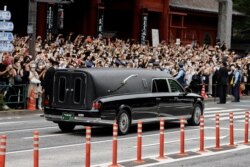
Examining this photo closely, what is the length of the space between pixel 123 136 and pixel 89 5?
2550 centimetres

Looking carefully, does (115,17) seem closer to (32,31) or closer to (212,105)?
(212,105)

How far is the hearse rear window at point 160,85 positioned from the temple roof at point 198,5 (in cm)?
3056

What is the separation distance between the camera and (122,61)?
3178 centimetres

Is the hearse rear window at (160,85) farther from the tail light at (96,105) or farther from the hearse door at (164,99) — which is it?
the tail light at (96,105)

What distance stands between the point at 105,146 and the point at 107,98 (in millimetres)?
2674

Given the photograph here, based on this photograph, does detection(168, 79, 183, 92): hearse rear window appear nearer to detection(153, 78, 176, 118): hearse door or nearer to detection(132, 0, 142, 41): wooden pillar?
detection(153, 78, 176, 118): hearse door

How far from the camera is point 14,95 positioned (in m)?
26.9

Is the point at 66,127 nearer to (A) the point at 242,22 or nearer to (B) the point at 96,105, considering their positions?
(B) the point at 96,105

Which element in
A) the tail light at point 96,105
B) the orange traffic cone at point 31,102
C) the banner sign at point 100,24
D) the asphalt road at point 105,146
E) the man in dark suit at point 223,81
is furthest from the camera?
the banner sign at point 100,24

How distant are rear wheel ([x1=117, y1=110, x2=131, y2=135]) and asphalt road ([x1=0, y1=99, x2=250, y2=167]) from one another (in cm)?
24

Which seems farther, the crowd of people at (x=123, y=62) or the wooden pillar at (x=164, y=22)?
the wooden pillar at (x=164, y=22)

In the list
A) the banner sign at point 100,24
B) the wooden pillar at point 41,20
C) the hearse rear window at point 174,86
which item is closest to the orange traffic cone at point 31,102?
the hearse rear window at point 174,86

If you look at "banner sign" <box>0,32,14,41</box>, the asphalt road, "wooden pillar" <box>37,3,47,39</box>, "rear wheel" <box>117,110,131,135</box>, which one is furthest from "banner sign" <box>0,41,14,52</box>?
"wooden pillar" <box>37,3,47,39</box>

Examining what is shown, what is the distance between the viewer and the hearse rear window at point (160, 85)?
22422 millimetres
